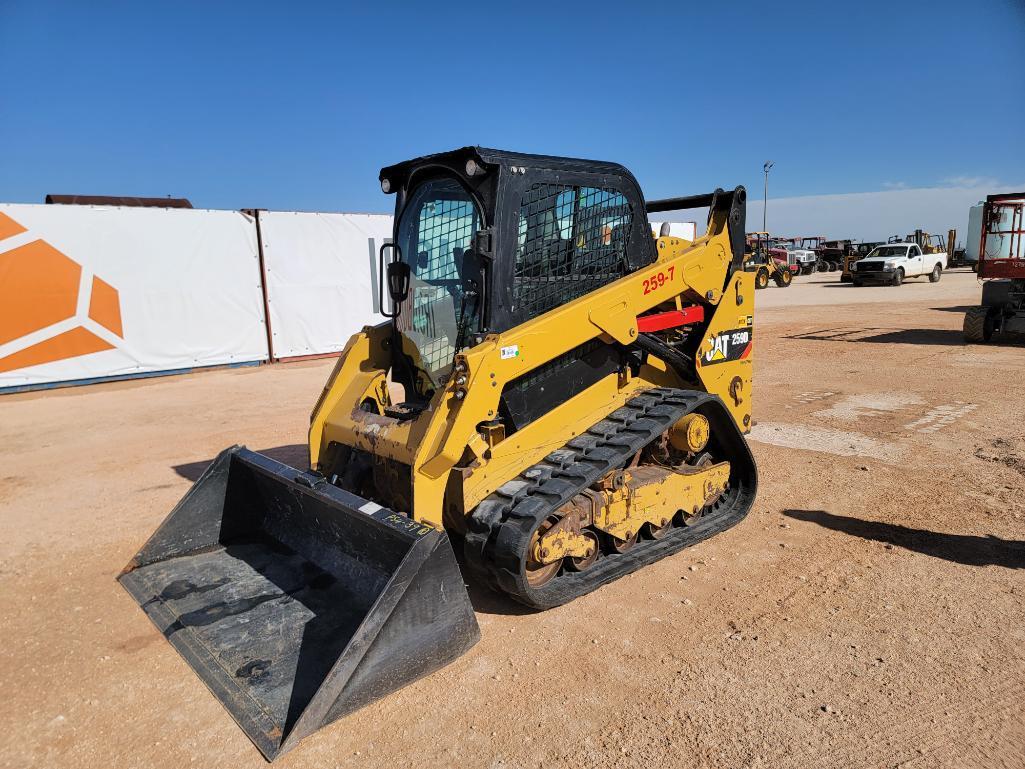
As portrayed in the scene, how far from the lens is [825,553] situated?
174 inches

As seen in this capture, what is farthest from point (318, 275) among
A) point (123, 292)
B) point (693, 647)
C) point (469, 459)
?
point (693, 647)

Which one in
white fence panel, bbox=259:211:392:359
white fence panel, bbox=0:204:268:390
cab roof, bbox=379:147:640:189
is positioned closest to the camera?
cab roof, bbox=379:147:640:189

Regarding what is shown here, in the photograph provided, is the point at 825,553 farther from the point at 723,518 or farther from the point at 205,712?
the point at 205,712

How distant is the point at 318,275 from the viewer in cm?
1429

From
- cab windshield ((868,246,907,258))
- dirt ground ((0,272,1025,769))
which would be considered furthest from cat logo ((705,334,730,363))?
cab windshield ((868,246,907,258))

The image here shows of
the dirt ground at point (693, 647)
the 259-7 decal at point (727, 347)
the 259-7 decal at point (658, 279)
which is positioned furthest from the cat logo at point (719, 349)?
the dirt ground at point (693, 647)

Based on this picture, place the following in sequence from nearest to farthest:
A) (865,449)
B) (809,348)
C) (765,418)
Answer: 1. (865,449)
2. (765,418)
3. (809,348)

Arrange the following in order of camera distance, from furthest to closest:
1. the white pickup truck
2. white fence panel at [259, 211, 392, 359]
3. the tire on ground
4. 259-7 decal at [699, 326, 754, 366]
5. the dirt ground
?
the white pickup truck
white fence panel at [259, 211, 392, 359]
the tire on ground
259-7 decal at [699, 326, 754, 366]
the dirt ground

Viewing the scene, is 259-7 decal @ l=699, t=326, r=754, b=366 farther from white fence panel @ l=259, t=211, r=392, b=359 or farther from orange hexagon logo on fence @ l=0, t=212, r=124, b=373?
orange hexagon logo on fence @ l=0, t=212, r=124, b=373

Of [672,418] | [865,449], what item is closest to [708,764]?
[672,418]

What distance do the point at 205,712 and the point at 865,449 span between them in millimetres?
5942

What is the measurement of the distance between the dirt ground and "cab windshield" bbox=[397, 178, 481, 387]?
1.62m

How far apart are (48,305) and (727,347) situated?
11.5m

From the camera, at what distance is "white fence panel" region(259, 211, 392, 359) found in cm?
1377
